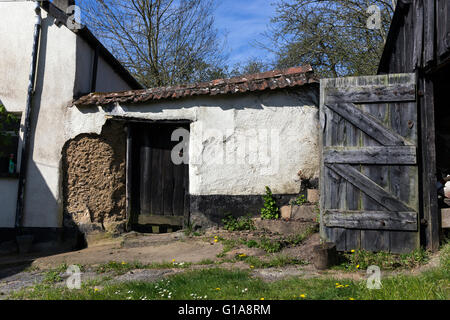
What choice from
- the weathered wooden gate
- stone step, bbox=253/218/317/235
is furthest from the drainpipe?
the weathered wooden gate

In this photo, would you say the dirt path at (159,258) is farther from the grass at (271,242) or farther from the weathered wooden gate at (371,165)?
the weathered wooden gate at (371,165)

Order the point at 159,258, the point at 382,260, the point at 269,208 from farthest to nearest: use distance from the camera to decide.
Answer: the point at 269,208 < the point at 159,258 < the point at 382,260

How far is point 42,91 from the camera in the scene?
7008mm

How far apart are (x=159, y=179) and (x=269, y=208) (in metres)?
2.33

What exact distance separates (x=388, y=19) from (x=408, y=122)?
8.48 m

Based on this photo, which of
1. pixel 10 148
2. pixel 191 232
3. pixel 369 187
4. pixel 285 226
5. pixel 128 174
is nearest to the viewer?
pixel 369 187

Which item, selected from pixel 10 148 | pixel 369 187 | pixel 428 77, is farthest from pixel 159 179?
pixel 428 77

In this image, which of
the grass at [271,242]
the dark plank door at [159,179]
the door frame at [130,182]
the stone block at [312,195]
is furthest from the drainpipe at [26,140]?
the stone block at [312,195]

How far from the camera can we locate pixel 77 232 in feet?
22.1

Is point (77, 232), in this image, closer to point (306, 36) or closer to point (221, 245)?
point (221, 245)

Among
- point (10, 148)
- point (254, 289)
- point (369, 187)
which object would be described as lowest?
point (254, 289)

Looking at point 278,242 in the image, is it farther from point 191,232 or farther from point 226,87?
point 226,87

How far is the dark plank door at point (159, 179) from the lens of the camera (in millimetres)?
6969
